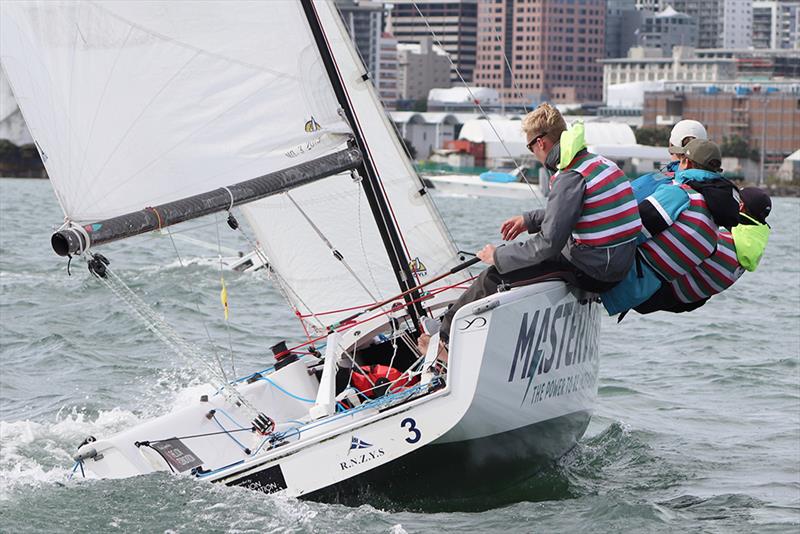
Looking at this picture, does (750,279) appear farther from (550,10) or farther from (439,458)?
(550,10)

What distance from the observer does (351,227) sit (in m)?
7.26

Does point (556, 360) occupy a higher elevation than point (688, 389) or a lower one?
higher

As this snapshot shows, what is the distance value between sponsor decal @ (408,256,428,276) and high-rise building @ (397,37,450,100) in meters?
111

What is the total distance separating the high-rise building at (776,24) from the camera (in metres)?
158

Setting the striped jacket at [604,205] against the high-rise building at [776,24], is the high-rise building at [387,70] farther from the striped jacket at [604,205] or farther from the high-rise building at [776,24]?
the striped jacket at [604,205]

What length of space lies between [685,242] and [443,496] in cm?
137

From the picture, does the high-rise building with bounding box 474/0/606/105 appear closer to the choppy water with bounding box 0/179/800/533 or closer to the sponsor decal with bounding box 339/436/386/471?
the choppy water with bounding box 0/179/800/533

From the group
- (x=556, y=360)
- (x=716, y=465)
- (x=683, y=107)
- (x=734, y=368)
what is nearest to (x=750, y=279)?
(x=734, y=368)

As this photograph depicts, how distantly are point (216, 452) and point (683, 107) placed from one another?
76.2m

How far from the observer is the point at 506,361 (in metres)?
5.41

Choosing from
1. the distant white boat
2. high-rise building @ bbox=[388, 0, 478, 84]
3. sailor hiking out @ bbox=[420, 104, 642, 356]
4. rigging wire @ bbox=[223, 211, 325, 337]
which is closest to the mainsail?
sailor hiking out @ bbox=[420, 104, 642, 356]

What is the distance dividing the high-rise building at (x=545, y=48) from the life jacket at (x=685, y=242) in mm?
116530

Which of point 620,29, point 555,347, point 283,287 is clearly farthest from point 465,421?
point 620,29

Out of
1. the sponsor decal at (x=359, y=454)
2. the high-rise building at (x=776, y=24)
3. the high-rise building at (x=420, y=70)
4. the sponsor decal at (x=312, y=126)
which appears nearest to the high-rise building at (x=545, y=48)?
the high-rise building at (x=420, y=70)
